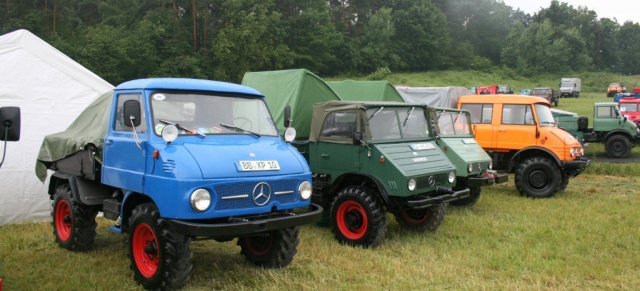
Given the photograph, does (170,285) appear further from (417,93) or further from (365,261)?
(417,93)

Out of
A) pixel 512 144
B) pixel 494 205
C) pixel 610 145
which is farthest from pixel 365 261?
pixel 610 145

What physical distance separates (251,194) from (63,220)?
134 inches

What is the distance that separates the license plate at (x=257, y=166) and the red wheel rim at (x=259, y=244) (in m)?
1.07

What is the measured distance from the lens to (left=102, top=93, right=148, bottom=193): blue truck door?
5.07 m

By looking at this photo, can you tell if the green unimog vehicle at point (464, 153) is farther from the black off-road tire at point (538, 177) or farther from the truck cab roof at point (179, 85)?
the truck cab roof at point (179, 85)

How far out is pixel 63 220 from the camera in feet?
22.0

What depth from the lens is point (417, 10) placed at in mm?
72438

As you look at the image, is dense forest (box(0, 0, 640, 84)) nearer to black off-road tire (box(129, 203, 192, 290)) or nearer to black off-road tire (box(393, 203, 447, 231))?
black off-road tire (box(393, 203, 447, 231))

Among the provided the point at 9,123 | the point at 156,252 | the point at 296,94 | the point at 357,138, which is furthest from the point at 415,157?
the point at 9,123

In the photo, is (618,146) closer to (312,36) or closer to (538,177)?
(538,177)

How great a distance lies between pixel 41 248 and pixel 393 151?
5.06 meters

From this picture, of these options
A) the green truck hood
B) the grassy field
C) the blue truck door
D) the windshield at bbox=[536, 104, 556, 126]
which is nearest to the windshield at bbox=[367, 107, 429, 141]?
the green truck hood

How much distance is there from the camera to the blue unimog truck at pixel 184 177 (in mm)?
4645

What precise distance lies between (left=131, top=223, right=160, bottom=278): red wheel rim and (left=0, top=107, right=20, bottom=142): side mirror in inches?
57.5
